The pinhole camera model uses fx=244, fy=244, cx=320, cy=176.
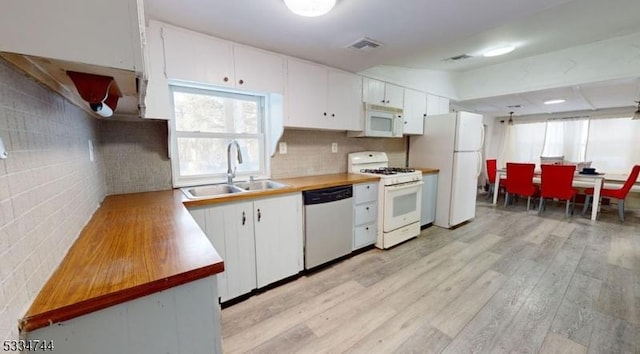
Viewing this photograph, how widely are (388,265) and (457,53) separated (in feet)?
9.39

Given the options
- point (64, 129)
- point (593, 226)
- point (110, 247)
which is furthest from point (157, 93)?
point (593, 226)

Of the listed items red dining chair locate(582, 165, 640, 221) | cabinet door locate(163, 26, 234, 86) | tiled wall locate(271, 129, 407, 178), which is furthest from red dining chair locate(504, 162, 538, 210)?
cabinet door locate(163, 26, 234, 86)

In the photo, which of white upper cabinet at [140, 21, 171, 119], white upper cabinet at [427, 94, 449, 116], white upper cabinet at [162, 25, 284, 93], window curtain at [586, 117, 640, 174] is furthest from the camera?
window curtain at [586, 117, 640, 174]

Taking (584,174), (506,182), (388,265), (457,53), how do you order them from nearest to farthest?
(388,265)
(457,53)
(584,174)
(506,182)

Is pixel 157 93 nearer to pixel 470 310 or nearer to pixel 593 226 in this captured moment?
pixel 470 310

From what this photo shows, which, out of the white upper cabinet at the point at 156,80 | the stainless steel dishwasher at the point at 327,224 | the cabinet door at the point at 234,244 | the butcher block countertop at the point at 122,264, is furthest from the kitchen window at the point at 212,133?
the butcher block countertop at the point at 122,264

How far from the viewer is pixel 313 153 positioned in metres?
3.01

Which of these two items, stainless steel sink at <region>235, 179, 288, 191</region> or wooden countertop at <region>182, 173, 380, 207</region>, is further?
stainless steel sink at <region>235, 179, 288, 191</region>

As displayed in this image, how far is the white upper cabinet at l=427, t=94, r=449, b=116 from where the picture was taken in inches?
159

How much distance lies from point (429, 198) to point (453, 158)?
0.69 meters

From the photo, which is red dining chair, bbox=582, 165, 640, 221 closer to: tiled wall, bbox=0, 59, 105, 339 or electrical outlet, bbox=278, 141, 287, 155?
electrical outlet, bbox=278, 141, 287, 155

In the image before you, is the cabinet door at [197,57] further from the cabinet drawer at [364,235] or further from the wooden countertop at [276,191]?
the cabinet drawer at [364,235]

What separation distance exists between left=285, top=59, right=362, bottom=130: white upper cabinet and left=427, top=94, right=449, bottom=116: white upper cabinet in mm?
1621

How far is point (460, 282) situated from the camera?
226 cm
